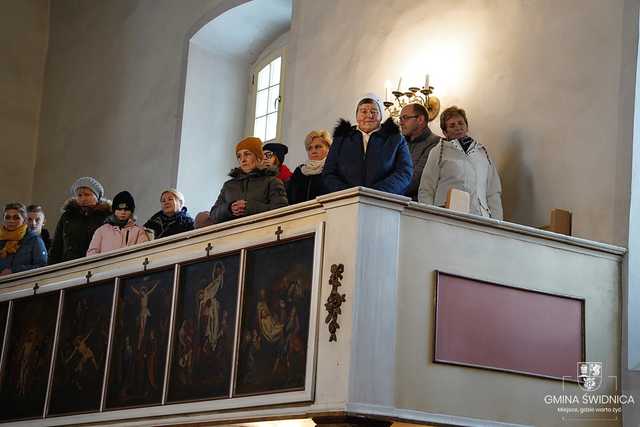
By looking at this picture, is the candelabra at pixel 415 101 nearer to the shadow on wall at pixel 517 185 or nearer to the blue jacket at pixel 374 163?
the shadow on wall at pixel 517 185

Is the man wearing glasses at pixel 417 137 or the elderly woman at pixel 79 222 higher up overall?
the man wearing glasses at pixel 417 137

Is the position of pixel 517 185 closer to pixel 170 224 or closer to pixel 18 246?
pixel 170 224

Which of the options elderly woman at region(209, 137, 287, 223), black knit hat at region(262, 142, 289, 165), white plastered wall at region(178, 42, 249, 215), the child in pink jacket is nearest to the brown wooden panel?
elderly woman at region(209, 137, 287, 223)

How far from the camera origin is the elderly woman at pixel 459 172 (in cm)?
877

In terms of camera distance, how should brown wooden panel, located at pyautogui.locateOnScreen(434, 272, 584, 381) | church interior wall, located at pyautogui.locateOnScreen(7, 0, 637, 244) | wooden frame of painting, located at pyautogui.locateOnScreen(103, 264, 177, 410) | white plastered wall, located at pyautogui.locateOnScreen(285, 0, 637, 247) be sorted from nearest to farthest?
1. brown wooden panel, located at pyautogui.locateOnScreen(434, 272, 584, 381)
2. wooden frame of painting, located at pyautogui.locateOnScreen(103, 264, 177, 410)
3. white plastered wall, located at pyautogui.locateOnScreen(285, 0, 637, 247)
4. church interior wall, located at pyautogui.locateOnScreen(7, 0, 637, 244)

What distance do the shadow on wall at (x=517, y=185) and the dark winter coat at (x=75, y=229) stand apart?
3.62 meters

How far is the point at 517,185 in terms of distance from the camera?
9.57 metres

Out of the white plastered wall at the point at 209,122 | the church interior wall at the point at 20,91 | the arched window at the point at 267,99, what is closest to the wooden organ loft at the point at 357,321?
the white plastered wall at the point at 209,122

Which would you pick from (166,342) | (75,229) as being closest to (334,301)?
(166,342)

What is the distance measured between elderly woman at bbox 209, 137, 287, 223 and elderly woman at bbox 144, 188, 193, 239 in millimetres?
1227

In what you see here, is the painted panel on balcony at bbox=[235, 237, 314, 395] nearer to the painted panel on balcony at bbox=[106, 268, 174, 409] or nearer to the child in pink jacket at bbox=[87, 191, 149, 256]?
the painted panel on balcony at bbox=[106, 268, 174, 409]

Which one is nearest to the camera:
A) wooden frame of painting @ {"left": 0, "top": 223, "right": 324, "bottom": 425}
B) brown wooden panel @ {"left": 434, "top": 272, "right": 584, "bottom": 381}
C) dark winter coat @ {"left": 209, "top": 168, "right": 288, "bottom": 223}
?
wooden frame of painting @ {"left": 0, "top": 223, "right": 324, "bottom": 425}

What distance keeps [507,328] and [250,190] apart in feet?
7.09

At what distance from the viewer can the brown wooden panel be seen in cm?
739
